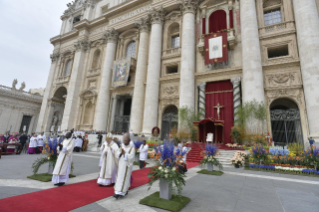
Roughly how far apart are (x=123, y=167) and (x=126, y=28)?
22.9m

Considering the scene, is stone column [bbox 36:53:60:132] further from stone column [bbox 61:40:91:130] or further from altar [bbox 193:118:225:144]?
altar [bbox 193:118:225:144]

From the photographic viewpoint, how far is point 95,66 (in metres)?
26.7

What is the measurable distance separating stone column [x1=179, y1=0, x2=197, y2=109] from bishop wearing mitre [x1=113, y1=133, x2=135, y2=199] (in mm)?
Result: 11923

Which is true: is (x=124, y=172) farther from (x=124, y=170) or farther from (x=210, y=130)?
(x=210, y=130)

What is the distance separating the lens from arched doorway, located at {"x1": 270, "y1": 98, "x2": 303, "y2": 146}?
43.7ft

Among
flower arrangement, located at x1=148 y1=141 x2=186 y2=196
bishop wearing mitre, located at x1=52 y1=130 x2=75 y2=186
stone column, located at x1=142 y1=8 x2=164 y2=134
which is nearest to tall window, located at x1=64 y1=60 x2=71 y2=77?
stone column, located at x1=142 y1=8 x2=164 y2=134

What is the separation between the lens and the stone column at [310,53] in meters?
11.7

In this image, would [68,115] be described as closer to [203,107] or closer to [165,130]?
[165,130]

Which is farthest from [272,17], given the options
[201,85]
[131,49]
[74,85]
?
[74,85]

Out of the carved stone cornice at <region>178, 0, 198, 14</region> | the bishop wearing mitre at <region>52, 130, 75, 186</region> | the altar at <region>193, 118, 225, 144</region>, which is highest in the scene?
the carved stone cornice at <region>178, 0, 198, 14</region>

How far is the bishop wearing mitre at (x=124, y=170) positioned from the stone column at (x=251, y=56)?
12.1 meters

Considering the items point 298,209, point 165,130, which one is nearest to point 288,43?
point 165,130

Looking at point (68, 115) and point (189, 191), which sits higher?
point (68, 115)

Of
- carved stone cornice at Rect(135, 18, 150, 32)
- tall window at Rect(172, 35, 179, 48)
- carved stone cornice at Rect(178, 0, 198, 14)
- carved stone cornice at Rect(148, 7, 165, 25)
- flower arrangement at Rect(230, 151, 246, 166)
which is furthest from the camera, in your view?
carved stone cornice at Rect(135, 18, 150, 32)
